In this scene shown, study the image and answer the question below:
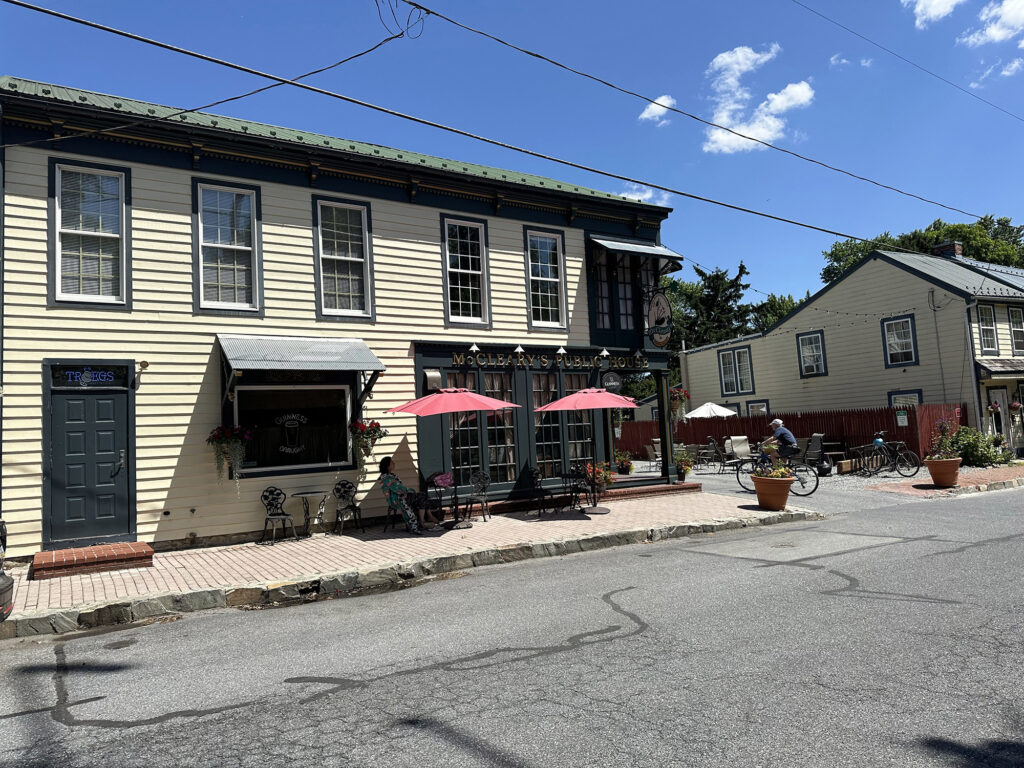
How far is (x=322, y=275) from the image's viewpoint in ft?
39.4

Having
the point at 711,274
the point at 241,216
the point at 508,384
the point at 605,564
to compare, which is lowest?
the point at 605,564

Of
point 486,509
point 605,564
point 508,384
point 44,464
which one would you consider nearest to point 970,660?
point 605,564

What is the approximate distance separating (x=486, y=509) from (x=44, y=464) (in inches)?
282

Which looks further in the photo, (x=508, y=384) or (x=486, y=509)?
(x=508, y=384)

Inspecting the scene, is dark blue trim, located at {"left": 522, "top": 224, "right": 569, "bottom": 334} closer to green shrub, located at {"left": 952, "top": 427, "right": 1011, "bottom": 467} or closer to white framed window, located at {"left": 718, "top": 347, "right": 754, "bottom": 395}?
green shrub, located at {"left": 952, "top": 427, "right": 1011, "bottom": 467}

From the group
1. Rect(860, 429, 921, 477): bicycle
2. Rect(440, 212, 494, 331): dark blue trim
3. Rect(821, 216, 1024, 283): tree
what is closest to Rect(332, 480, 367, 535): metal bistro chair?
Rect(440, 212, 494, 331): dark blue trim

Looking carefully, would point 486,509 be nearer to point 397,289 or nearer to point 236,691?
point 397,289

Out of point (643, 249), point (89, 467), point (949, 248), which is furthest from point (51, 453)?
point (949, 248)

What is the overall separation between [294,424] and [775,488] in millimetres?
9147

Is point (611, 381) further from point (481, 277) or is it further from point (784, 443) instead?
point (784, 443)

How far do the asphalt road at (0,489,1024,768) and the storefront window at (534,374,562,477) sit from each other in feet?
21.2

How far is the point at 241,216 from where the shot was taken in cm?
1139

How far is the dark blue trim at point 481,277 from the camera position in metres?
13.4

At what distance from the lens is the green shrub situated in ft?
66.0
